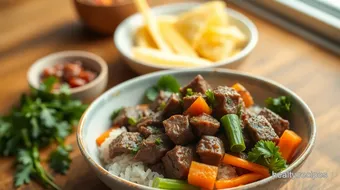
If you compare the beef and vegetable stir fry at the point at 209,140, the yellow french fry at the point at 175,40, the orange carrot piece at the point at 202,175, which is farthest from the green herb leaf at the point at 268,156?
the yellow french fry at the point at 175,40

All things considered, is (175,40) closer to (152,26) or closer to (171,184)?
(152,26)

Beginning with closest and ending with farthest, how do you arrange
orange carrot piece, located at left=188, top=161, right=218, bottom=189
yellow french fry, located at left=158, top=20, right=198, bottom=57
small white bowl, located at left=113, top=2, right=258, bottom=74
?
1. orange carrot piece, located at left=188, top=161, right=218, bottom=189
2. small white bowl, located at left=113, top=2, right=258, bottom=74
3. yellow french fry, located at left=158, top=20, right=198, bottom=57

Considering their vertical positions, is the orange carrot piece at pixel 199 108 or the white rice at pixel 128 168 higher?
the orange carrot piece at pixel 199 108

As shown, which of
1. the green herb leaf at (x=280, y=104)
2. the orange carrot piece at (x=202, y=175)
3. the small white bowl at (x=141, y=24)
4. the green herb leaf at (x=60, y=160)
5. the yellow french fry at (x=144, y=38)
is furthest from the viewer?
the yellow french fry at (x=144, y=38)

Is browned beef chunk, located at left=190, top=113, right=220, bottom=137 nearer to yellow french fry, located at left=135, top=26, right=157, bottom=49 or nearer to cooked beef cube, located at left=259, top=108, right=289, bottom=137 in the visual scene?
cooked beef cube, located at left=259, top=108, right=289, bottom=137

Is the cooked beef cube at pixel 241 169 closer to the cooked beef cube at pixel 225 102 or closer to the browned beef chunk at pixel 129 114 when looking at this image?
the cooked beef cube at pixel 225 102

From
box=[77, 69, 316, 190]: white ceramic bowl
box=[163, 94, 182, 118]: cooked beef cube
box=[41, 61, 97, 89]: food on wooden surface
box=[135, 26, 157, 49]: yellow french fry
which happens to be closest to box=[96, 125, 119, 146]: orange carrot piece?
box=[77, 69, 316, 190]: white ceramic bowl

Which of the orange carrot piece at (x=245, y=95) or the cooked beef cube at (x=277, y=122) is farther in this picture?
the orange carrot piece at (x=245, y=95)

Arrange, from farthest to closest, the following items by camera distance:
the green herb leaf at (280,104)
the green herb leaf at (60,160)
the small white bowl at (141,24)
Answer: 1. the small white bowl at (141,24)
2. the green herb leaf at (60,160)
3. the green herb leaf at (280,104)
